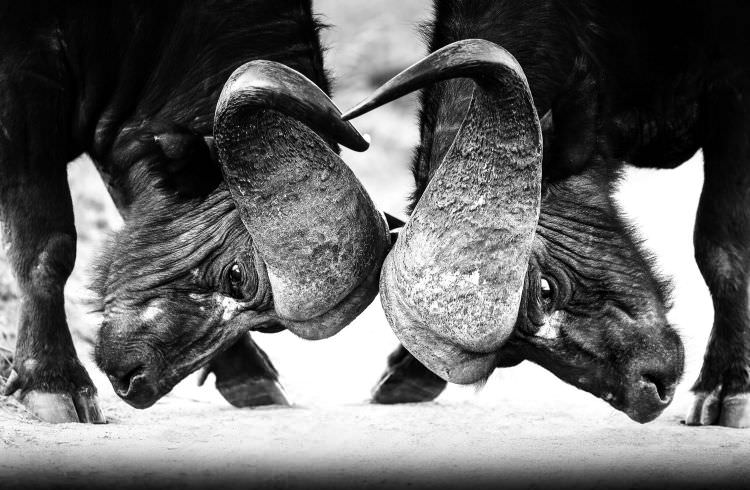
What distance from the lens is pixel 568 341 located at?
13.1 ft

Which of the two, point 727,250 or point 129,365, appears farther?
point 727,250

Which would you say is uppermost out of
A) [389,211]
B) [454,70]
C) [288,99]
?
[454,70]

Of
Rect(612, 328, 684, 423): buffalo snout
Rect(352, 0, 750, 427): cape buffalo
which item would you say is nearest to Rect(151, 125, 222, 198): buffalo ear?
Rect(352, 0, 750, 427): cape buffalo

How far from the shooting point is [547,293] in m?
4.05

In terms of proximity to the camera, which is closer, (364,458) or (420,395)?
(364,458)

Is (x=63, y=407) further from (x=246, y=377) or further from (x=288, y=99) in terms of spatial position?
(x=288, y=99)

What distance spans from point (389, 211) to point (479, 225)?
26.1ft

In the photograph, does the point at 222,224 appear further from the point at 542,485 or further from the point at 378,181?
the point at 378,181

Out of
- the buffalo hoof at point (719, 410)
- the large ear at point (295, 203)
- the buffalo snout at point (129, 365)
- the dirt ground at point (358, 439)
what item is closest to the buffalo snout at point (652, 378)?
the dirt ground at point (358, 439)

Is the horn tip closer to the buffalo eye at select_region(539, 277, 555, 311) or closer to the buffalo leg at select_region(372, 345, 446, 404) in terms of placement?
the buffalo eye at select_region(539, 277, 555, 311)

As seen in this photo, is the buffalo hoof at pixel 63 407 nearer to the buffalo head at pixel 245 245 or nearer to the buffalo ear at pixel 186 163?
the buffalo head at pixel 245 245

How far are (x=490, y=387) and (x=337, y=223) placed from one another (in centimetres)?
300

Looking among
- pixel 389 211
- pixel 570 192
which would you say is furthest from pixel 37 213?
pixel 389 211

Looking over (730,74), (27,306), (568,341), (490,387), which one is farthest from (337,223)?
(490,387)
